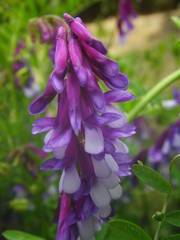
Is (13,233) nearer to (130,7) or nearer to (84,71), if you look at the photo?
(84,71)

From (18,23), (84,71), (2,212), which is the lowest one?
(2,212)

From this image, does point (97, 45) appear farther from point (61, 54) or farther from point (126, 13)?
point (126, 13)

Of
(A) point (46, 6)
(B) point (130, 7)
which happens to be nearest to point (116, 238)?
(B) point (130, 7)

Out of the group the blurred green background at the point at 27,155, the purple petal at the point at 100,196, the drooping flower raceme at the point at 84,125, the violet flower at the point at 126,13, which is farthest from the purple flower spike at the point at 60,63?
the violet flower at the point at 126,13

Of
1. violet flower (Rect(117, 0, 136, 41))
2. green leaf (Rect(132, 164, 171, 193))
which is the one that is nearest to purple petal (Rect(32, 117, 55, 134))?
green leaf (Rect(132, 164, 171, 193))

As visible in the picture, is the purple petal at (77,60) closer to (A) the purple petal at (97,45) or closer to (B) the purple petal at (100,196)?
(A) the purple petal at (97,45)
